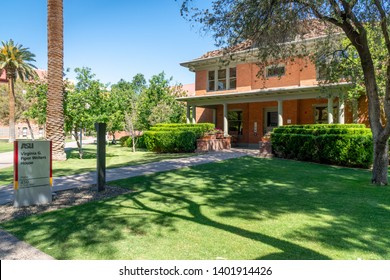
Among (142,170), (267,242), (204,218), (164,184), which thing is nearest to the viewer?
(267,242)

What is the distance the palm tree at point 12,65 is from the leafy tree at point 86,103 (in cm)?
2487

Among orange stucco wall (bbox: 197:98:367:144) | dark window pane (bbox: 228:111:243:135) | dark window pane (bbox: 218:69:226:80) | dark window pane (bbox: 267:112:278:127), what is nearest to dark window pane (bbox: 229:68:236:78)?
dark window pane (bbox: 218:69:226:80)

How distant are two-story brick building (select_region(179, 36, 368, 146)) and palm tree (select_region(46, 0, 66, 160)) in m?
8.74

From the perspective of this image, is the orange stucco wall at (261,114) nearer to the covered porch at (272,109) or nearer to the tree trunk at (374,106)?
the covered porch at (272,109)

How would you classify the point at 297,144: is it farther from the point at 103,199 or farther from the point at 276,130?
the point at 103,199

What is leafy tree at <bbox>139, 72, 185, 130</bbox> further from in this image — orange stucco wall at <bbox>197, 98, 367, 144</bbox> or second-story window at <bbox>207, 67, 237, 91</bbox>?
second-story window at <bbox>207, 67, 237, 91</bbox>

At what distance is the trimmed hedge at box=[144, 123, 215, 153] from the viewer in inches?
714

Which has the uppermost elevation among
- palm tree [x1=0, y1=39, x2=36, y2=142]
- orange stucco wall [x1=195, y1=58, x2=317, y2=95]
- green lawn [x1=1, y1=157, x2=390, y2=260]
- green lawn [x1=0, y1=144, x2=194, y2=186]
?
palm tree [x1=0, y1=39, x2=36, y2=142]

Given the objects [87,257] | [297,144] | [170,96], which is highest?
[170,96]

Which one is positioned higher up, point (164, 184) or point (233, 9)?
point (233, 9)

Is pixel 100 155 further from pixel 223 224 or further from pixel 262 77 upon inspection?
pixel 262 77

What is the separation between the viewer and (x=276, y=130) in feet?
52.1

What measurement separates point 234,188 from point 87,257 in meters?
4.82
